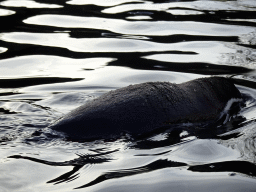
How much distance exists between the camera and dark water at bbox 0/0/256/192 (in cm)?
370

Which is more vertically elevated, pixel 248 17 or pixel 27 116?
pixel 248 17

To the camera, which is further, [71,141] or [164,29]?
[164,29]

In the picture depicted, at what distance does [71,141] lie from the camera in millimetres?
4133

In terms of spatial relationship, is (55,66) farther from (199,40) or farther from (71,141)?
(71,141)

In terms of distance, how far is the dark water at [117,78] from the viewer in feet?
12.1

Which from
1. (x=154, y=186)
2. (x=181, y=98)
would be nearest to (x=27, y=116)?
(x=181, y=98)

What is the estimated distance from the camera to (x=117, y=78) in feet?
22.2

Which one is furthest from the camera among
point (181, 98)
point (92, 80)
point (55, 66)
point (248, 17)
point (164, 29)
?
point (248, 17)

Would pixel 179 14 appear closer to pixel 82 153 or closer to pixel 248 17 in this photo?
pixel 248 17

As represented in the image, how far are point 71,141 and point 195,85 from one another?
5.40ft

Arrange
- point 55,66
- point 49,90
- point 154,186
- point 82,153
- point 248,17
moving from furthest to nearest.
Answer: point 248,17
point 55,66
point 49,90
point 82,153
point 154,186

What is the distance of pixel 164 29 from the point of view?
30.2ft

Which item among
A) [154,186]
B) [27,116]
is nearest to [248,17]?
[27,116]

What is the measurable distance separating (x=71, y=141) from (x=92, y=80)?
8.51 ft
